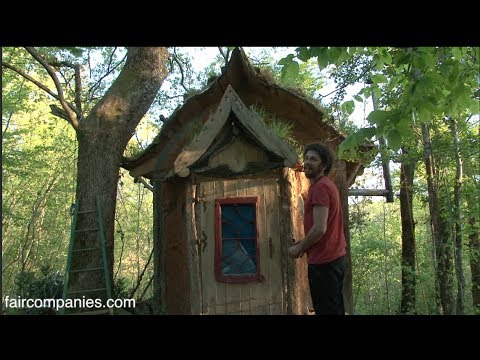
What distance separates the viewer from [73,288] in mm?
7301

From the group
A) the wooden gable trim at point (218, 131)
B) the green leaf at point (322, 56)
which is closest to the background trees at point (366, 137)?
the green leaf at point (322, 56)

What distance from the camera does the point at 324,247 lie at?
11.4 ft

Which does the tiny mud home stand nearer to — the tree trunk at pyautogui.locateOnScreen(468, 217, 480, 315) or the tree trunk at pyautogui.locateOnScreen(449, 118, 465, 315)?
the tree trunk at pyautogui.locateOnScreen(449, 118, 465, 315)

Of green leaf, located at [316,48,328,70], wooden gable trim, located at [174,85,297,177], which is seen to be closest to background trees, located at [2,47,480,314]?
green leaf, located at [316,48,328,70]

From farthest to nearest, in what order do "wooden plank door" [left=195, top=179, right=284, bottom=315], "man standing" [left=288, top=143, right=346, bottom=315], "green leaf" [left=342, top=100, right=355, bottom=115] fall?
"wooden plank door" [left=195, top=179, right=284, bottom=315]
"green leaf" [left=342, top=100, right=355, bottom=115]
"man standing" [left=288, top=143, right=346, bottom=315]

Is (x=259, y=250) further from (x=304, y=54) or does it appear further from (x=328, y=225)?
(x=304, y=54)

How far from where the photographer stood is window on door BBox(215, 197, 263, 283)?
577 centimetres

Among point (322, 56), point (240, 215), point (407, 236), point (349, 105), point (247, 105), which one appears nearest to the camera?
point (322, 56)

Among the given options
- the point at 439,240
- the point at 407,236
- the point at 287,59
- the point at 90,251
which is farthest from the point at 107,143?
the point at 407,236

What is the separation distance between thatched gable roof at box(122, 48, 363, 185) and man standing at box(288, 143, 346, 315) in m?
3.78

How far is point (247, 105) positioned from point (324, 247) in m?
4.44

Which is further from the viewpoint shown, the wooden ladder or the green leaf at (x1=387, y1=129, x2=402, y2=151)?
the wooden ladder
